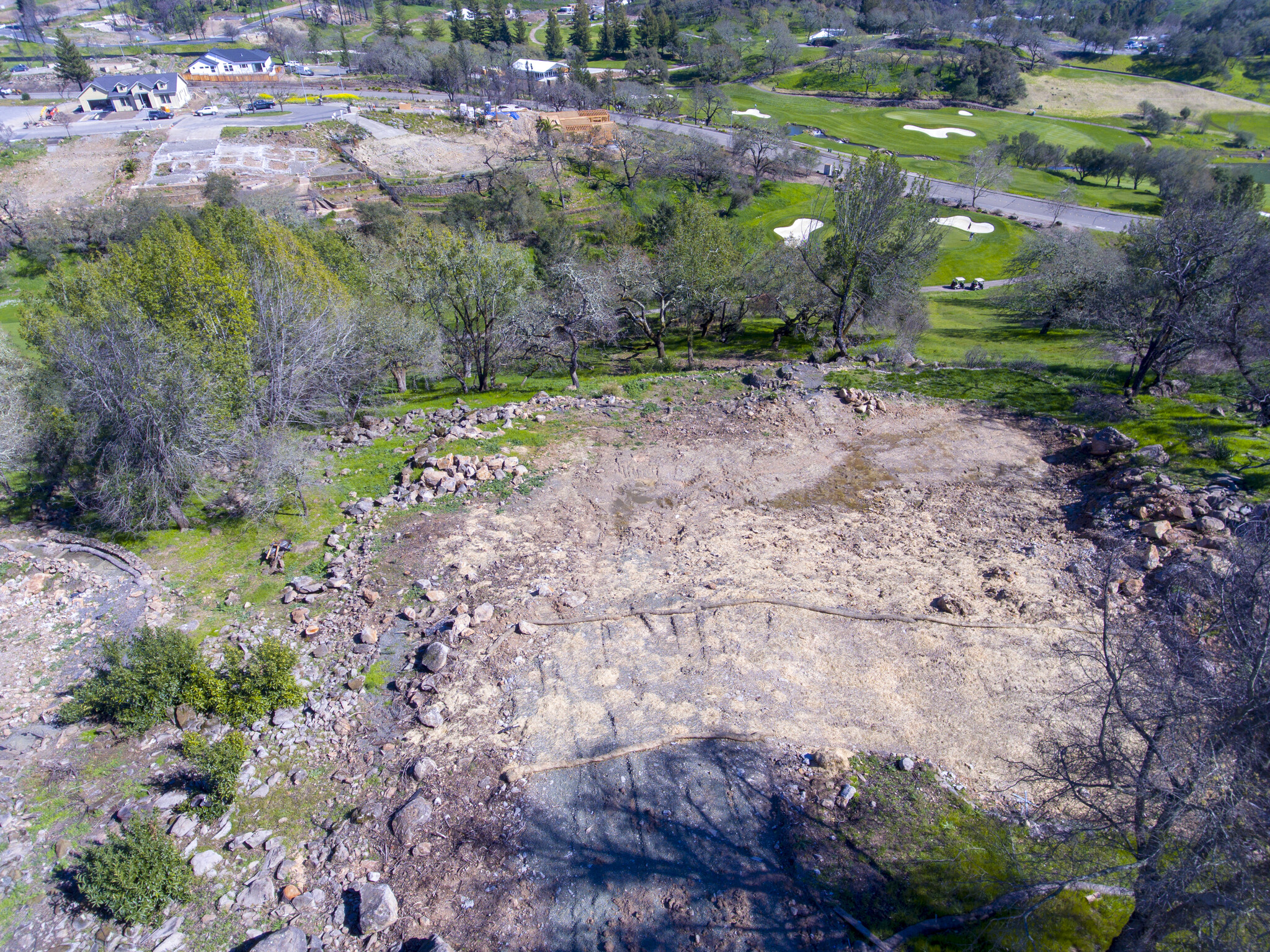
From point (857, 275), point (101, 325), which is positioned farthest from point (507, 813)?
point (857, 275)

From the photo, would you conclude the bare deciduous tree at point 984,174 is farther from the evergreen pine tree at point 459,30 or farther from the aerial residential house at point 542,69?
the evergreen pine tree at point 459,30

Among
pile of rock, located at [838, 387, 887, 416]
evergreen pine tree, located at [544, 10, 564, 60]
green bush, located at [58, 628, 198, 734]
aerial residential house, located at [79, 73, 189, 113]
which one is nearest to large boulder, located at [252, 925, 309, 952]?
green bush, located at [58, 628, 198, 734]

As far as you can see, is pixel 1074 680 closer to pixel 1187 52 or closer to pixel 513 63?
pixel 513 63

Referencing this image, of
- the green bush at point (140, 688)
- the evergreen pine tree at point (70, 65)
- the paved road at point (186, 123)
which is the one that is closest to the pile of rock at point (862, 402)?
the green bush at point (140, 688)

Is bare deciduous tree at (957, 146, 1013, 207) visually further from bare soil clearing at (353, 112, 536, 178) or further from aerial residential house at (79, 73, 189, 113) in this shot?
aerial residential house at (79, 73, 189, 113)

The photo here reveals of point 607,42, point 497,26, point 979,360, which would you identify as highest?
point 497,26

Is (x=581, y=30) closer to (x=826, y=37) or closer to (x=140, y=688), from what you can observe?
(x=826, y=37)

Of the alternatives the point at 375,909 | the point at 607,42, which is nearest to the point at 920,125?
the point at 607,42
